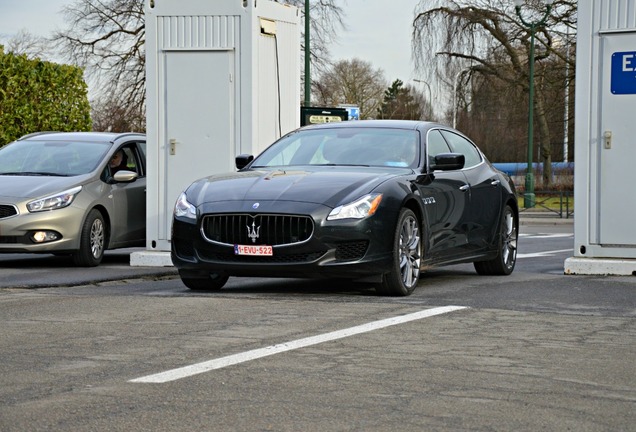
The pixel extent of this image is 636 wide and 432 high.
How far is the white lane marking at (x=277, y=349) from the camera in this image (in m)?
6.26

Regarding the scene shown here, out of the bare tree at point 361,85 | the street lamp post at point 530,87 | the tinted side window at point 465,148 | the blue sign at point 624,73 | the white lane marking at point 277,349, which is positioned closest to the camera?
the white lane marking at point 277,349

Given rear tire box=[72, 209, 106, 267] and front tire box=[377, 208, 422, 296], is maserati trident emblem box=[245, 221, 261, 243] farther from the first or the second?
rear tire box=[72, 209, 106, 267]

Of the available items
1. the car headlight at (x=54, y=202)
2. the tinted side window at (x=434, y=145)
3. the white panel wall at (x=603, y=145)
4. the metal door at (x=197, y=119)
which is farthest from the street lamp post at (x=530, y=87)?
the tinted side window at (x=434, y=145)

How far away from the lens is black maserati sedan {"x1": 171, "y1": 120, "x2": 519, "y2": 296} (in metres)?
10.1

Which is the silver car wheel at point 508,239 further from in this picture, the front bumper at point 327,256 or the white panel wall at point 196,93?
the front bumper at point 327,256

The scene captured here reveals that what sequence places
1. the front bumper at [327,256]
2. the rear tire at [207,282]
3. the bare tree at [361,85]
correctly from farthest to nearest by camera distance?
the bare tree at [361,85]
the rear tire at [207,282]
the front bumper at [327,256]

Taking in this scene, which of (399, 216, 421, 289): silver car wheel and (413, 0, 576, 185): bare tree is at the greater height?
(413, 0, 576, 185): bare tree

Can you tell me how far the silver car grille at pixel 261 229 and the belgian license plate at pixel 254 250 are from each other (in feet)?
0.11

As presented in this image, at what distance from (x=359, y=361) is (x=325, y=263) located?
331cm

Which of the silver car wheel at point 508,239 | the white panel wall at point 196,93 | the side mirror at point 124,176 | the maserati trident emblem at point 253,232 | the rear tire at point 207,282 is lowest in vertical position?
the rear tire at point 207,282

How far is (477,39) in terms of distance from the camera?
46.9 m

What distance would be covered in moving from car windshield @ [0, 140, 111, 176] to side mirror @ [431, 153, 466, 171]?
5.28 meters

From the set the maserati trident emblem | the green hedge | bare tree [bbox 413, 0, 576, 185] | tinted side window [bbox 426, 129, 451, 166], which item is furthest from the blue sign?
bare tree [bbox 413, 0, 576, 185]

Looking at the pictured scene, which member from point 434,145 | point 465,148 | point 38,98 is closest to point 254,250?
point 434,145
